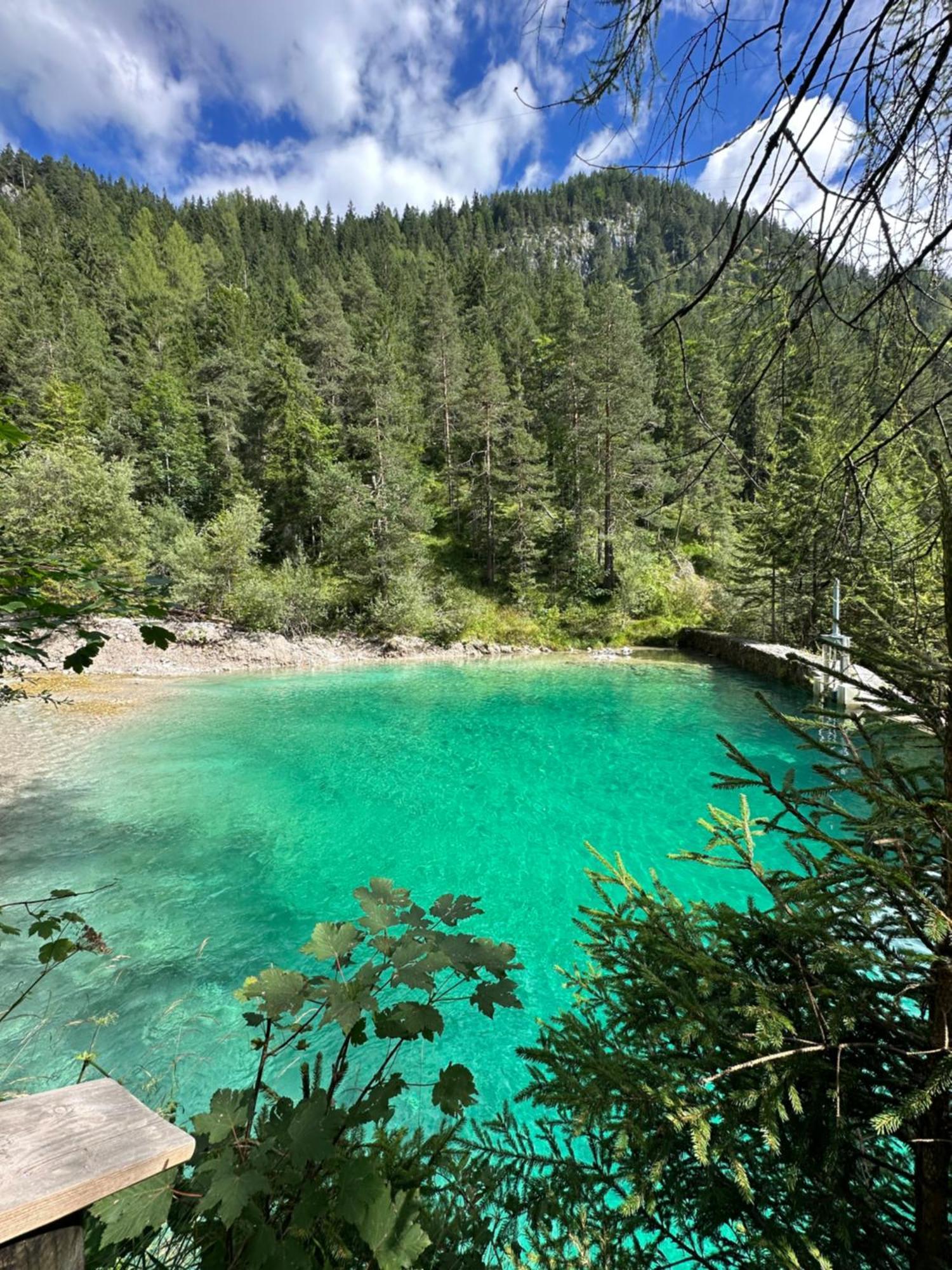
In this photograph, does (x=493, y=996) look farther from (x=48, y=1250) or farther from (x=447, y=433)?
(x=447, y=433)

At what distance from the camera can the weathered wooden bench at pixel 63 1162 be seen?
2.06ft

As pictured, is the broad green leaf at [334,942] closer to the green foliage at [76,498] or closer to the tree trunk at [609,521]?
the green foliage at [76,498]

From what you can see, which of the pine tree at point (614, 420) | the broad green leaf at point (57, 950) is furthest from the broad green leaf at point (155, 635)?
the pine tree at point (614, 420)

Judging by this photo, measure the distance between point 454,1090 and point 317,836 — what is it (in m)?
6.45

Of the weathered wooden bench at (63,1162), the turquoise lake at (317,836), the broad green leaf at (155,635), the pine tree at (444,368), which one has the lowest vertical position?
the turquoise lake at (317,836)

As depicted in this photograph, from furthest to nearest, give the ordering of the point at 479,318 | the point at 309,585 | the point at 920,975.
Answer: the point at 479,318 < the point at 309,585 < the point at 920,975

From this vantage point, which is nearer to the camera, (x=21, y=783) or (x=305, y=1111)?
(x=305, y=1111)

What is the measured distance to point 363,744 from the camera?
11094mm

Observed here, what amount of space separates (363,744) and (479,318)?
3816 centimetres

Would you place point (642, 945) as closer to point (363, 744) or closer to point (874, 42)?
point (874, 42)

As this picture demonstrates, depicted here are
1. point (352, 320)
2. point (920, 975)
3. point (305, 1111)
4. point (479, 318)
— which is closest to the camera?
point (305, 1111)

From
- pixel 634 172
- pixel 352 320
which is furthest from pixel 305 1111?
pixel 352 320

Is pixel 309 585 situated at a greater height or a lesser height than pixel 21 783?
greater

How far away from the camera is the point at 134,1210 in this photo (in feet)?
3.23
